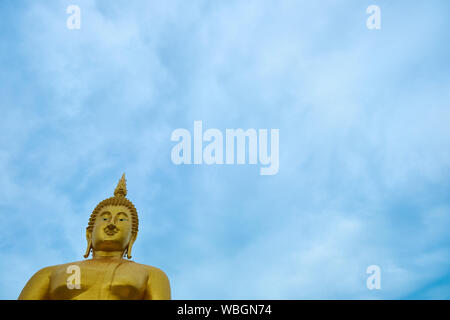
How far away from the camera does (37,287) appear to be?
878 centimetres

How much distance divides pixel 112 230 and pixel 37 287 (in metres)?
1.94

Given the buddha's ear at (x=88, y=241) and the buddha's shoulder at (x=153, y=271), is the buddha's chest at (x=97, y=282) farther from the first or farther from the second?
the buddha's ear at (x=88, y=241)

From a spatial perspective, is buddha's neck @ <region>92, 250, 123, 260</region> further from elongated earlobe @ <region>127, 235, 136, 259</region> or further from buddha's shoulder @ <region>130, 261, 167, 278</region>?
buddha's shoulder @ <region>130, 261, 167, 278</region>

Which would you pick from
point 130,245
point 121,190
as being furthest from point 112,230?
point 121,190

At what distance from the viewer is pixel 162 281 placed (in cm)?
896

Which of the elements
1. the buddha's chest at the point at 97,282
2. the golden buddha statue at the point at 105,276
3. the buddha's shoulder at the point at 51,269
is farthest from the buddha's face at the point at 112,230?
the buddha's chest at the point at 97,282

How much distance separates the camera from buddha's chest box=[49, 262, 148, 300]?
838 centimetres

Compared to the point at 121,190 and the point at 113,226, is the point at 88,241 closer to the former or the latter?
the point at 113,226

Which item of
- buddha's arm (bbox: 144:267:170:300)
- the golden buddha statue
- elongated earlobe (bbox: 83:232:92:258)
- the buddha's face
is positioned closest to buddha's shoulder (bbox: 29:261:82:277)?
the golden buddha statue

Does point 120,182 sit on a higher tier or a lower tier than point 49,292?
higher

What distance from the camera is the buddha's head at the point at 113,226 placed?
9781 mm
